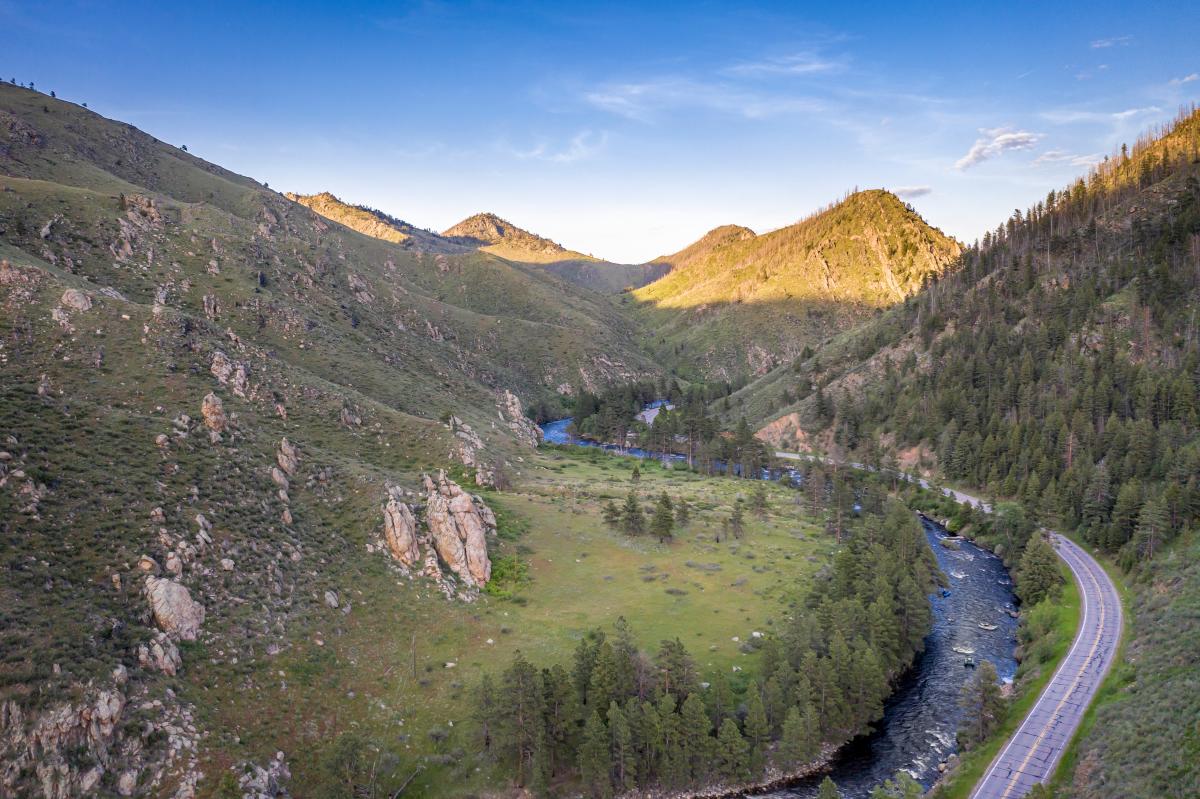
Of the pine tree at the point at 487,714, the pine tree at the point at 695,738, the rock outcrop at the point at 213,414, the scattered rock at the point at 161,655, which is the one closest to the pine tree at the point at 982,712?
the pine tree at the point at 695,738

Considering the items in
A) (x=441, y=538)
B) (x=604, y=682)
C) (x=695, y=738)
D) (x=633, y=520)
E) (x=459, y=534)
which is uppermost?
(x=459, y=534)

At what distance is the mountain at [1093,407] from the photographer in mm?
52594

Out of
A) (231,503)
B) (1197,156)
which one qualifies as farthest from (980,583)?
(1197,156)

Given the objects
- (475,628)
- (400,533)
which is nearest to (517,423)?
(400,533)

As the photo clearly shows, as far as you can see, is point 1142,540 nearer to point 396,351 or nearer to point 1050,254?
point 1050,254

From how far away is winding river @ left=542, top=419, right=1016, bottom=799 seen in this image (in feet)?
171

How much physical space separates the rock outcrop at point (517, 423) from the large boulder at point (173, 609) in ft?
347

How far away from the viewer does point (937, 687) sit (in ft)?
211

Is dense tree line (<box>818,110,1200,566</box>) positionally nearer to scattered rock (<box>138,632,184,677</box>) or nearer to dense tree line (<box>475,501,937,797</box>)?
dense tree line (<box>475,501,937,797</box>)

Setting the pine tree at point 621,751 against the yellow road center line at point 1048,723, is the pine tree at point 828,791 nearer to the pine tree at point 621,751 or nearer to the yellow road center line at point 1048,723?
the yellow road center line at point 1048,723

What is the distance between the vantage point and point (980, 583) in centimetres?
8938

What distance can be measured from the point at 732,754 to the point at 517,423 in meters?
127

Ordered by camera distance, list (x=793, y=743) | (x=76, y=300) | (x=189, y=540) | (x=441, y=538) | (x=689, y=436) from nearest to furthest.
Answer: (x=793, y=743)
(x=189, y=540)
(x=441, y=538)
(x=76, y=300)
(x=689, y=436)

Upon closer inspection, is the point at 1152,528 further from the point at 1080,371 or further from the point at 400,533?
the point at 400,533
